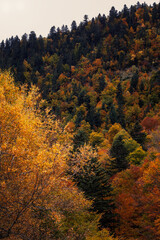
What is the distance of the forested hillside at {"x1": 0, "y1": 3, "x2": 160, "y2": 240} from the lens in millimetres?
10984

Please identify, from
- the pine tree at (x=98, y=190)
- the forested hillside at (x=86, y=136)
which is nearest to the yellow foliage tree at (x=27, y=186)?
the forested hillside at (x=86, y=136)

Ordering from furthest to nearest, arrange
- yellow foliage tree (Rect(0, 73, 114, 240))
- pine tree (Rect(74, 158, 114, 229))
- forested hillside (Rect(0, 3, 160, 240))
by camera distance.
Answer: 1. pine tree (Rect(74, 158, 114, 229))
2. forested hillside (Rect(0, 3, 160, 240))
3. yellow foliage tree (Rect(0, 73, 114, 240))

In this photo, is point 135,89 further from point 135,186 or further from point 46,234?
point 46,234

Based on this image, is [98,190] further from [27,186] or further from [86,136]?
[86,136]

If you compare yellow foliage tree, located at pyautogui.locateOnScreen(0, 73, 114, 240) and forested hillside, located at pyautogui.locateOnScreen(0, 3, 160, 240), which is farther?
forested hillside, located at pyautogui.locateOnScreen(0, 3, 160, 240)

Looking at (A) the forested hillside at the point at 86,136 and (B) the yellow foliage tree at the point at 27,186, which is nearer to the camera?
(B) the yellow foliage tree at the point at 27,186

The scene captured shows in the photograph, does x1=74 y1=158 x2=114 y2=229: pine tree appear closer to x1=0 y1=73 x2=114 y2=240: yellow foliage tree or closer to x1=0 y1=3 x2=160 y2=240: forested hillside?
x1=0 y1=3 x2=160 y2=240: forested hillside

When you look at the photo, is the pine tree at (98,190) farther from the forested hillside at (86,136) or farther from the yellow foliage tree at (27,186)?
the yellow foliage tree at (27,186)

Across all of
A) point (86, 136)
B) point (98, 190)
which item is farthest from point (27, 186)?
point (86, 136)

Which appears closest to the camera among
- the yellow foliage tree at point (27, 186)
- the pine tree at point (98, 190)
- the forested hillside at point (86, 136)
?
the yellow foliage tree at point (27, 186)

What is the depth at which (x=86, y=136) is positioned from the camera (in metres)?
43.8

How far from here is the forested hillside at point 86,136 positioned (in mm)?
10984

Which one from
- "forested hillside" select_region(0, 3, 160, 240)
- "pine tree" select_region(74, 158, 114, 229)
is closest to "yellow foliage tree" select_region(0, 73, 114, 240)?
"forested hillside" select_region(0, 3, 160, 240)

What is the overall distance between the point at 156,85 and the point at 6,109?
9111 centimetres
